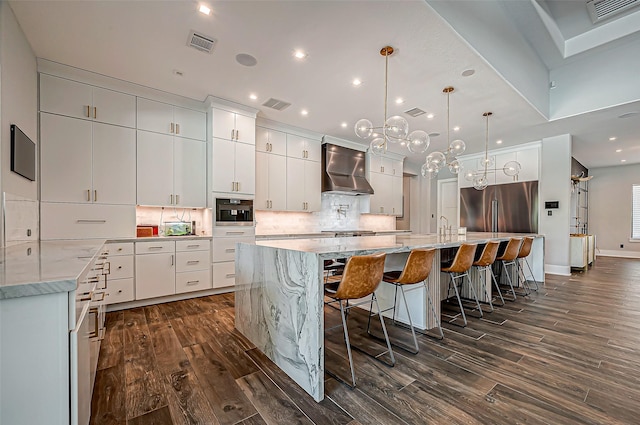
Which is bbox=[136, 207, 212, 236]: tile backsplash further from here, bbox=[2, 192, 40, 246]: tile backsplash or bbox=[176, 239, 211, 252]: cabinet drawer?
bbox=[2, 192, 40, 246]: tile backsplash

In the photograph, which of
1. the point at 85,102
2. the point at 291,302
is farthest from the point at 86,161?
the point at 291,302

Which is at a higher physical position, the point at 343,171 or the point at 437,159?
the point at 343,171

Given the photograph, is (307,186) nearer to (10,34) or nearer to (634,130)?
(10,34)

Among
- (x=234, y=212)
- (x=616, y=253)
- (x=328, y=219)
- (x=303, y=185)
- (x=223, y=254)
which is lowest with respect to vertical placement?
(x=616, y=253)

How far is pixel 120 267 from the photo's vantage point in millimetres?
3330

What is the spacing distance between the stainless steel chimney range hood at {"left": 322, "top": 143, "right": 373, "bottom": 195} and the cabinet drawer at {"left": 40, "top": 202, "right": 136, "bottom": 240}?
3.38m

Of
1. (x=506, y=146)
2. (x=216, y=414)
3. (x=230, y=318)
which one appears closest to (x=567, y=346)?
(x=216, y=414)

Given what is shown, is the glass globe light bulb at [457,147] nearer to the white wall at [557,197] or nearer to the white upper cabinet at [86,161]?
the white wall at [557,197]

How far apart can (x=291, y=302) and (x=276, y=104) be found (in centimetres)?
323

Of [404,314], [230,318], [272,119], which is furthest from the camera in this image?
[272,119]

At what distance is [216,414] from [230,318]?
1.59m

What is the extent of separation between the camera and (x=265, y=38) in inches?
104

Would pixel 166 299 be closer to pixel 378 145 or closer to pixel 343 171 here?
pixel 378 145

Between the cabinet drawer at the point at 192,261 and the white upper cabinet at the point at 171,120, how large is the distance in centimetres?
171
